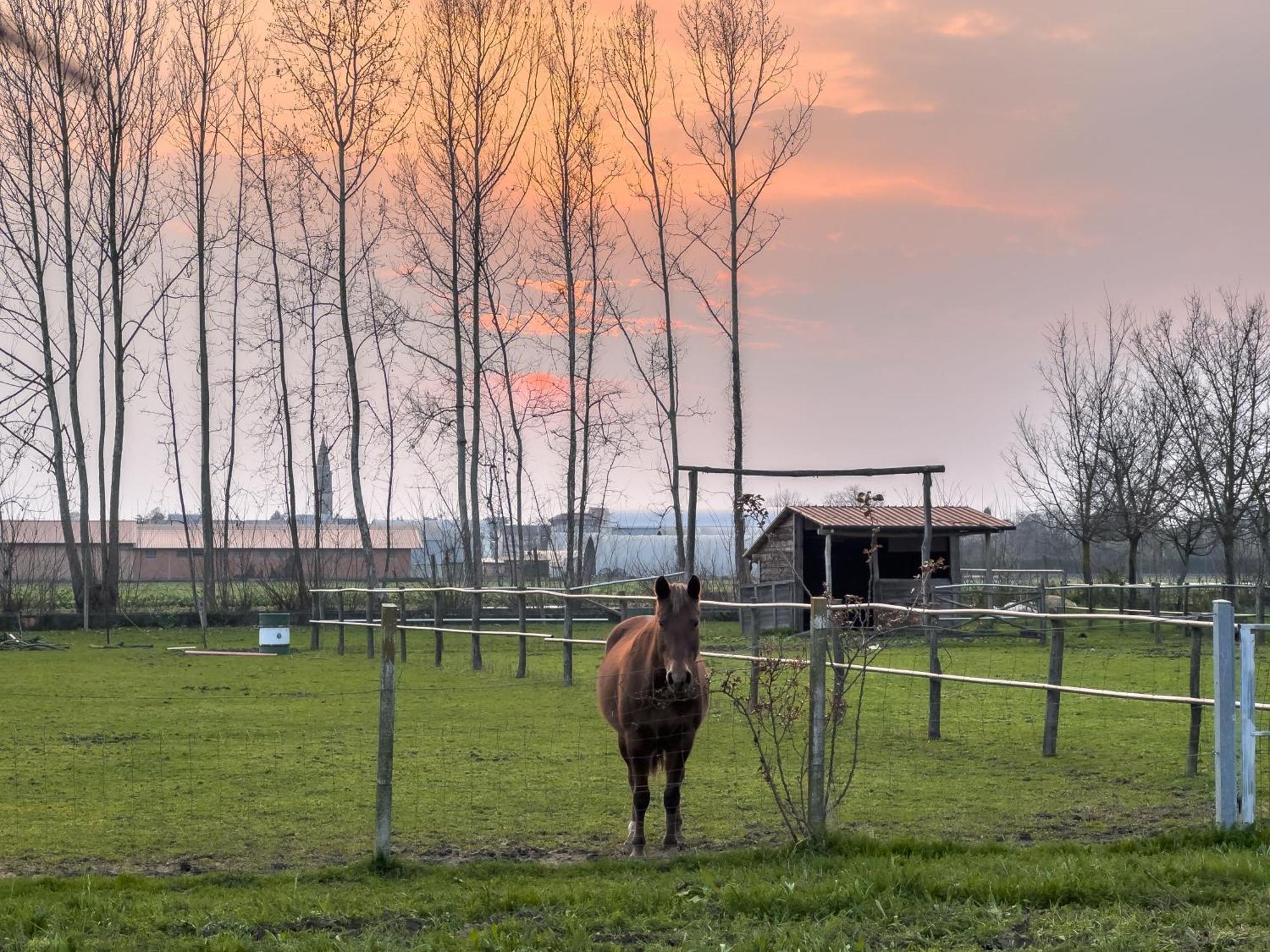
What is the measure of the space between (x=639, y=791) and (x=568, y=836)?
24.8 inches

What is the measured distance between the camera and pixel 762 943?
4.88 m

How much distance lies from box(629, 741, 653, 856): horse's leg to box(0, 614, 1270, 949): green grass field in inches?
11.1

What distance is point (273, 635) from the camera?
22328 mm

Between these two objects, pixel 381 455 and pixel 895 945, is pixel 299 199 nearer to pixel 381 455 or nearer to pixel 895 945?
pixel 381 455

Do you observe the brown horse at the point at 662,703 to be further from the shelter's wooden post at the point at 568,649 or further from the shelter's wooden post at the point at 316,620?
the shelter's wooden post at the point at 316,620

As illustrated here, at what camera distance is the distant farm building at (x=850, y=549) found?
1041 inches

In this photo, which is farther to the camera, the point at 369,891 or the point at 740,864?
the point at 740,864

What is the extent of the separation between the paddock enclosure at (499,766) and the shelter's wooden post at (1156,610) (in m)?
1.83

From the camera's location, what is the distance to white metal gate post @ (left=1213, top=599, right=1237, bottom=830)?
6602 millimetres

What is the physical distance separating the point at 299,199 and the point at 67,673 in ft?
71.7

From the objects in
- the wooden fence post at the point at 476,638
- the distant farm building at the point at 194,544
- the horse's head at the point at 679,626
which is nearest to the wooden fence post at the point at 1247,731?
the horse's head at the point at 679,626

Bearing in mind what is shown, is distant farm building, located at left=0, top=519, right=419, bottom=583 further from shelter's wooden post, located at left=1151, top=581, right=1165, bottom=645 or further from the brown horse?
the brown horse

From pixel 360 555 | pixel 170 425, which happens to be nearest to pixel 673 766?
pixel 170 425

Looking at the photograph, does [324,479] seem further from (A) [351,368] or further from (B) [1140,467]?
(B) [1140,467]
